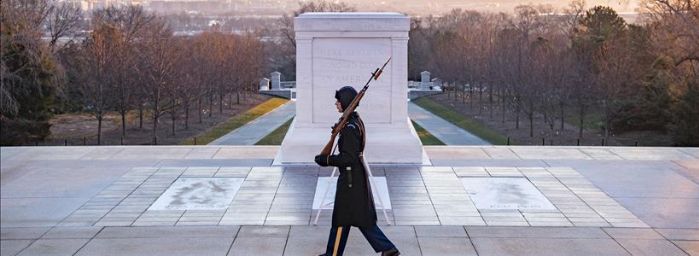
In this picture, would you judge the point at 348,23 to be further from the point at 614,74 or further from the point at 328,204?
the point at 614,74

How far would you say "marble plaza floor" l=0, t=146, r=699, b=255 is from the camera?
24.7 feet

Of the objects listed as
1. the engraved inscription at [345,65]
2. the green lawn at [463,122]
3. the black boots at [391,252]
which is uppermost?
the engraved inscription at [345,65]

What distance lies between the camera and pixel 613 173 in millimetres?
11258

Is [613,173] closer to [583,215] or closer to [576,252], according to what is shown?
[583,215]

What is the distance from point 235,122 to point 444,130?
10149mm

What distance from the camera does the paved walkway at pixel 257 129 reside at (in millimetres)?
28036

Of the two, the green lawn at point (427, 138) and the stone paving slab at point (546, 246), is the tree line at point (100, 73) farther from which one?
the stone paving slab at point (546, 246)

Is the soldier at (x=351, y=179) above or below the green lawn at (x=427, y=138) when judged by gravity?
above

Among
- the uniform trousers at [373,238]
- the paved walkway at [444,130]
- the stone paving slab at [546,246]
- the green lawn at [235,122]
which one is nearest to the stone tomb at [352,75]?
the stone paving slab at [546,246]

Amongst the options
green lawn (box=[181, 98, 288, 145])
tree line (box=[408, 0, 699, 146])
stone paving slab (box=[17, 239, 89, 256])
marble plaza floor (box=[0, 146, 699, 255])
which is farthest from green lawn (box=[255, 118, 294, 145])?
stone paving slab (box=[17, 239, 89, 256])

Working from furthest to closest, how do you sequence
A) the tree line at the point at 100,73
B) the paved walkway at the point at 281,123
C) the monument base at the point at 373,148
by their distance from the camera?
the paved walkway at the point at 281,123 → the tree line at the point at 100,73 → the monument base at the point at 373,148

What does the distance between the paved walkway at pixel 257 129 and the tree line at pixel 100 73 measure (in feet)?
8.35

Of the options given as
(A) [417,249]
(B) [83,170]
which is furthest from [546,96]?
(A) [417,249]

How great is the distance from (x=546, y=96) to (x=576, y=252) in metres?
25.8
